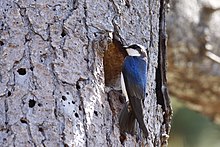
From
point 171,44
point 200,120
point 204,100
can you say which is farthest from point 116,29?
point 200,120

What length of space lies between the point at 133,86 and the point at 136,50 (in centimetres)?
11

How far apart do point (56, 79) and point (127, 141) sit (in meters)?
0.29

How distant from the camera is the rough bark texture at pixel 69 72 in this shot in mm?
2201

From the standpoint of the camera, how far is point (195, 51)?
12.7 feet

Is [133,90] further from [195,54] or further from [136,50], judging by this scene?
[195,54]

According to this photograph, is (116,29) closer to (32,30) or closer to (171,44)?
(32,30)

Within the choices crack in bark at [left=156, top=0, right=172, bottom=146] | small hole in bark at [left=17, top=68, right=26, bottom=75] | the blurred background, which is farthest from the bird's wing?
the blurred background

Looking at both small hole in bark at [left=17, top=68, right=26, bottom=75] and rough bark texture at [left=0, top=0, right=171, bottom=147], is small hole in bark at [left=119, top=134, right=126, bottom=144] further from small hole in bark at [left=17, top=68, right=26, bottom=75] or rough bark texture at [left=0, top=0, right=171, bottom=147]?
small hole in bark at [left=17, top=68, right=26, bottom=75]

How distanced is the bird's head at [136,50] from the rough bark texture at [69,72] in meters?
0.04

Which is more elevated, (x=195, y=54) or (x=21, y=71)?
(x=21, y=71)

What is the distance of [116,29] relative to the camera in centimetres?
247

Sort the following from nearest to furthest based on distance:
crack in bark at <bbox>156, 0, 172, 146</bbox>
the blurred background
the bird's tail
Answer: the bird's tail, crack in bark at <bbox>156, 0, 172, 146</bbox>, the blurred background

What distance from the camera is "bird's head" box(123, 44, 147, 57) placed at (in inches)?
94.5

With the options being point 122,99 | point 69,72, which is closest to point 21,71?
point 69,72
